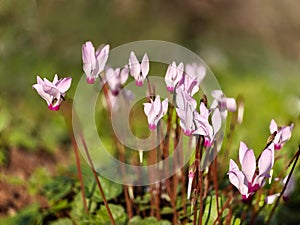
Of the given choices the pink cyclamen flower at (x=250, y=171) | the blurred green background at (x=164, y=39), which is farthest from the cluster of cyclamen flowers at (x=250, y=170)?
the blurred green background at (x=164, y=39)

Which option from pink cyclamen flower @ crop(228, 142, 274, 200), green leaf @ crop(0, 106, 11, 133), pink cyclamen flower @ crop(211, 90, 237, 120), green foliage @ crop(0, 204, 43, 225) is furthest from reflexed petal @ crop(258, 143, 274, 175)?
green leaf @ crop(0, 106, 11, 133)

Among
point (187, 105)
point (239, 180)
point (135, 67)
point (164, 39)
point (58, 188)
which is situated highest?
point (164, 39)

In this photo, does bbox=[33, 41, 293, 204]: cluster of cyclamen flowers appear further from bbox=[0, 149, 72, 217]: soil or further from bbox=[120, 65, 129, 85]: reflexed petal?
bbox=[0, 149, 72, 217]: soil

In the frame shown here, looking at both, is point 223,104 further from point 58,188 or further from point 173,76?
point 58,188

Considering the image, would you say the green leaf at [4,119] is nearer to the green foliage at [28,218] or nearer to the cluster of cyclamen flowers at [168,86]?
the green foliage at [28,218]

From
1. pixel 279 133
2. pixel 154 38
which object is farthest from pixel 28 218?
pixel 154 38
